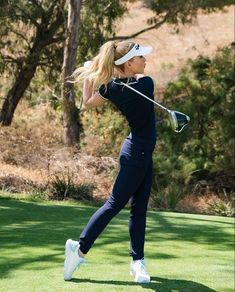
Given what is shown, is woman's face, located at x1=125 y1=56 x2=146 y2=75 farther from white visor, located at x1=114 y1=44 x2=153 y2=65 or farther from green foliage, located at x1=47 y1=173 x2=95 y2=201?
green foliage, located at x1=47 y1=173 x2=95 y2=201

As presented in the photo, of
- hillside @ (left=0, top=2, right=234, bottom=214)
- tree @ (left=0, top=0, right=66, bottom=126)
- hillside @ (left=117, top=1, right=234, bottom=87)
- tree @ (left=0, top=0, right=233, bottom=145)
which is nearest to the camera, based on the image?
hillside @ (left=0, top=2, right=234, bottom=214)

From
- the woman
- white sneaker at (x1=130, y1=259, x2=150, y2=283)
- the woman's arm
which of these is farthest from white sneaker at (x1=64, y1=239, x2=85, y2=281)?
the woman's arm

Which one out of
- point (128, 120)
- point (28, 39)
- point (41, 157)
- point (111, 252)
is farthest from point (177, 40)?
point (128, 120)

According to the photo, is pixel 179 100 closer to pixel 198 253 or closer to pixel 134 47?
pixel 198 253

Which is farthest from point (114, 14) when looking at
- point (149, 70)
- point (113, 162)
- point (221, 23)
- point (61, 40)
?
point (221, 23)

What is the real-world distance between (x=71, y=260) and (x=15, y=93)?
53.1 feet

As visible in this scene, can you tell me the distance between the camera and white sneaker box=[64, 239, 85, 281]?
195 inches

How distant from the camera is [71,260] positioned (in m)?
4.97

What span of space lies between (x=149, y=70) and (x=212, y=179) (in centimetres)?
1401

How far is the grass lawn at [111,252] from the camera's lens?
5.09m

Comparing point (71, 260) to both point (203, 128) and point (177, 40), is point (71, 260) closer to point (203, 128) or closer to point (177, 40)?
point (203, 128)

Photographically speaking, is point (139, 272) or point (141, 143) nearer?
point (141, 143)

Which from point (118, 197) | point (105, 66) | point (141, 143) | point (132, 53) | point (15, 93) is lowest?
point (118, 197)

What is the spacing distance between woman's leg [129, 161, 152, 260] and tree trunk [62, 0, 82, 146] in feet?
39.4
